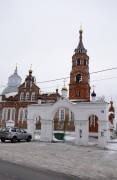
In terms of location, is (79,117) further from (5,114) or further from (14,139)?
(5,114)

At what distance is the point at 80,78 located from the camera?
46406 mm

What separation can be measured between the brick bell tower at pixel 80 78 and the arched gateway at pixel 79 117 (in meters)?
19.1

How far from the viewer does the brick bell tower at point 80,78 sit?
46.0 m

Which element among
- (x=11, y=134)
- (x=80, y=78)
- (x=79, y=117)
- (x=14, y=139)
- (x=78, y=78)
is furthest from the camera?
(x=78, y=78)

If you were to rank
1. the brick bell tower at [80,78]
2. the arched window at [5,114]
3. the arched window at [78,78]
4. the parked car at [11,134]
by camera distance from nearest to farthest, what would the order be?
the parked car at [11,134] → the brick bell tower at [80,78] → the arched window at [78,78] → the arched window at [5,114]

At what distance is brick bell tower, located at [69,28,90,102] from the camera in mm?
45969

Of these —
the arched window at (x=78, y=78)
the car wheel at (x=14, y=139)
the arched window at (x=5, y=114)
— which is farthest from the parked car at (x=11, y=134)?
the arched window at (x=5, y=114)

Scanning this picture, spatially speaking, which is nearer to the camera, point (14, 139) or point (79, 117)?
point (14, 139)

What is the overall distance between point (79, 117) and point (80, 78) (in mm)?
22748

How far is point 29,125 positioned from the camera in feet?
90.7

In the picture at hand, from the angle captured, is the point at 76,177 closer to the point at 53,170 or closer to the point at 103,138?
the point at 53,170

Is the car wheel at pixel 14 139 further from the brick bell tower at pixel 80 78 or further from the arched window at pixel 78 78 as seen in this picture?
the arched window at pixel 78 78

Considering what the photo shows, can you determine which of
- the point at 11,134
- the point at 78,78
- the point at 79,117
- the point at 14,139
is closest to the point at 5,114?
the point at 78,78

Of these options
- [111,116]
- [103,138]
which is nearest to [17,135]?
[103,138]
